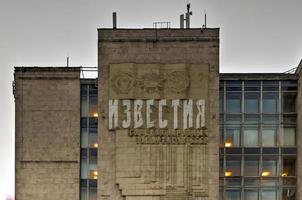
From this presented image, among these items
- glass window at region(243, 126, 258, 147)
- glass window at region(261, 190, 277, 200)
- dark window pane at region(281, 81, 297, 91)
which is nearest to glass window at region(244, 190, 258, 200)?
glass window at region(261, 190, 277, 200)

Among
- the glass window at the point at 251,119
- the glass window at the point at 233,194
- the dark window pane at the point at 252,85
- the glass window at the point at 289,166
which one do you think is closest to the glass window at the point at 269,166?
the glass window at the point at 289,166

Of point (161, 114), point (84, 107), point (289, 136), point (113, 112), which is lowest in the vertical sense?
point (289, 136)

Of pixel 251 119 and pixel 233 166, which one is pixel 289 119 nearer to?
pixel 251 119

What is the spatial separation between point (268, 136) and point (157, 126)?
9.86 metres

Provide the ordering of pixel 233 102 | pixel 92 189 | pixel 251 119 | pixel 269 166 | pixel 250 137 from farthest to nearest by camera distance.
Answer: pixel 233 102
pixel 251 119
pixel 250 137
pixel 269 166
pixel 92 189

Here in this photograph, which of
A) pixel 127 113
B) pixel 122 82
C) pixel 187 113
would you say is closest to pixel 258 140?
pixel 187 113

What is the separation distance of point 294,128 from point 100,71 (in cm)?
1672

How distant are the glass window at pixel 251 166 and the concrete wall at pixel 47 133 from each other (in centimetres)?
1374

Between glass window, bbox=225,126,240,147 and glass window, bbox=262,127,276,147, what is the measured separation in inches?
84.6

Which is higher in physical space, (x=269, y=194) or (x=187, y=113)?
(x=187, y=113)

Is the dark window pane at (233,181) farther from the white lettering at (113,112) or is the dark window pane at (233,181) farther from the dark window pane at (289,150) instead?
the white lettering at (113,112)

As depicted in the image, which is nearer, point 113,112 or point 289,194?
point 113,112

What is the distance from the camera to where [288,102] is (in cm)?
4844

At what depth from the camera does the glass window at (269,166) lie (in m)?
47.7
